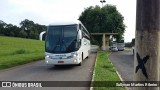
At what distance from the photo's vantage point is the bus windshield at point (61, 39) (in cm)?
1988

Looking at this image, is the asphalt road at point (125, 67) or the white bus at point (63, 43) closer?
the asphalt road at point (125, 67)

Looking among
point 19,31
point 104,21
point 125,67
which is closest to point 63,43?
point 125,67

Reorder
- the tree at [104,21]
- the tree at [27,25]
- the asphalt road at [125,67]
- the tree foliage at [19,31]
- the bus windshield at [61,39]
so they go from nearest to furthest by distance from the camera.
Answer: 1. the asphalt road at [125,67]
2. the bus windshield at [61,39]
3. the tree at [104,21]
4. the tree foliage at [19,31]
5. the tree at [27,25]

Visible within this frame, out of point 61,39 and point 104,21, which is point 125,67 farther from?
point 104,21

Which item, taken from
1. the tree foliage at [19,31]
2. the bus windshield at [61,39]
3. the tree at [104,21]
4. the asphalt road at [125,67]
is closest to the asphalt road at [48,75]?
the bus windshield at [61,39]

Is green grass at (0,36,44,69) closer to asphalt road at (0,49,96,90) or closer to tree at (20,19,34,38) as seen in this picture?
asphalt road at (0,49,96,90)

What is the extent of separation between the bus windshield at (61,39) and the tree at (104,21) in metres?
47.8

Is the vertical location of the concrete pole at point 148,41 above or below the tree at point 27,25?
below

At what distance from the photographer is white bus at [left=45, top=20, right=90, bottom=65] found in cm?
1973

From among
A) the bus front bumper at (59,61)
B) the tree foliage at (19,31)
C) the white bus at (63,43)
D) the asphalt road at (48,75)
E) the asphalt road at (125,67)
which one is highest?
the tree foliage at (19,31)

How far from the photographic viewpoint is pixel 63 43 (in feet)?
65.7

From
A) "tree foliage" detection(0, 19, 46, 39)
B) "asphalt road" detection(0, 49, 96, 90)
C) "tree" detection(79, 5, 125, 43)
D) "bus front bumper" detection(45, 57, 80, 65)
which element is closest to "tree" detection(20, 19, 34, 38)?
"tree foliage" detection(0, 19, 46, 39)

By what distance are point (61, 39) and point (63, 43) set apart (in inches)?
11.7

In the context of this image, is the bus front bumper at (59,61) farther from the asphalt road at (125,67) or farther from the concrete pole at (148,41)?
the concrete pole at (148,41)
